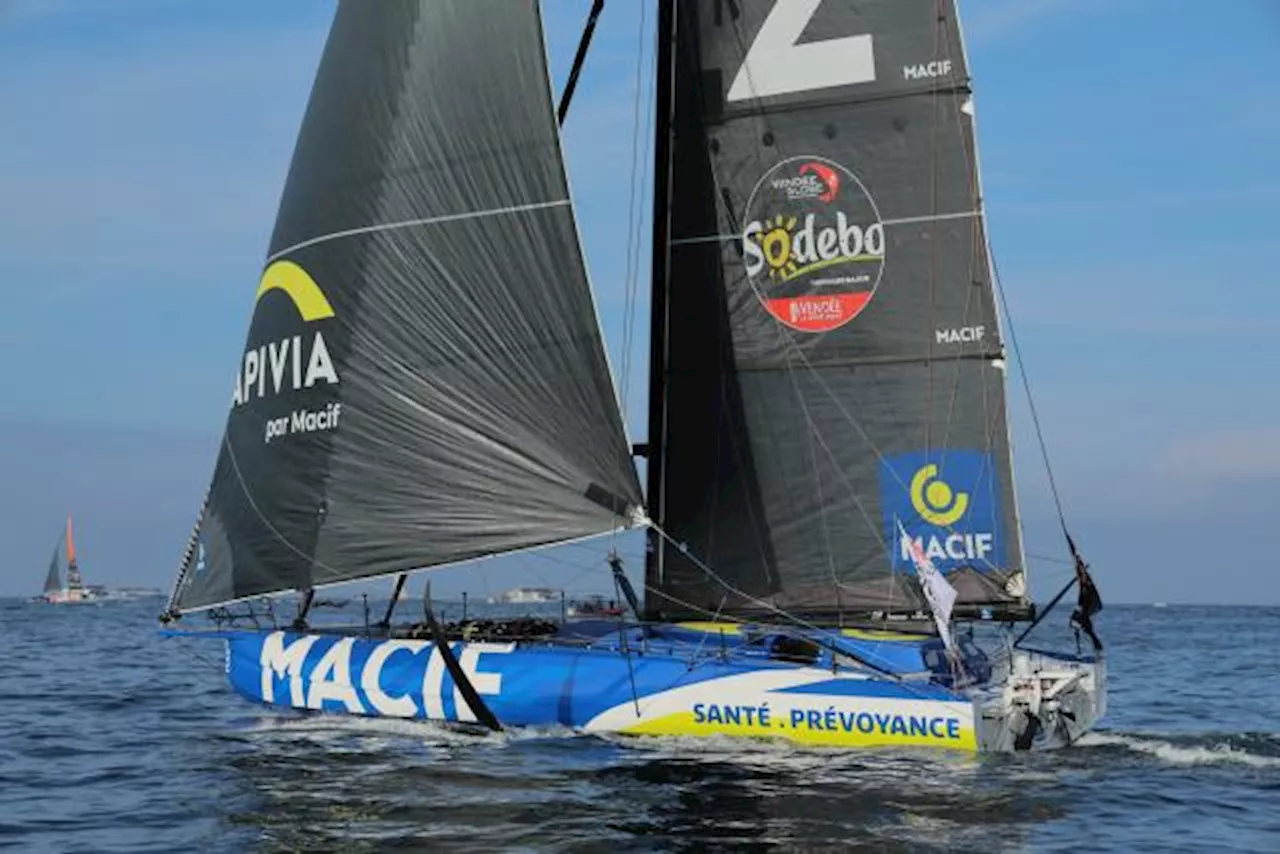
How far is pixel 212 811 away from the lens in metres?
14.5

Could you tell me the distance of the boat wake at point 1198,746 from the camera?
18.4 meters

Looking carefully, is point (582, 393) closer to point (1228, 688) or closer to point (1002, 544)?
point (1002, 544)

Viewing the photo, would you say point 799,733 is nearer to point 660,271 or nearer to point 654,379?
point 654,379

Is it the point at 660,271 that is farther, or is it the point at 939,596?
the point at 660,271

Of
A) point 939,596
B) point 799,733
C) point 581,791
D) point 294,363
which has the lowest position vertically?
point 581,791

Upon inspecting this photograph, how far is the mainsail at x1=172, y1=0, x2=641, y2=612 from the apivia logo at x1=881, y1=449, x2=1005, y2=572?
3.36 metres

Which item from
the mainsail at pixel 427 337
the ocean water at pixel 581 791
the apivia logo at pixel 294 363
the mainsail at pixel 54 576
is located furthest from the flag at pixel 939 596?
the mainsail at pixel 54 576

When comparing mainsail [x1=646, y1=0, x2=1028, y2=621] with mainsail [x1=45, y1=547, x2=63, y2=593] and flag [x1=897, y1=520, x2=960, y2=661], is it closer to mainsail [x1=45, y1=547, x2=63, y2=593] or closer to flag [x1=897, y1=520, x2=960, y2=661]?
flag [x1=897, y1=520, x2=960, y2=661]

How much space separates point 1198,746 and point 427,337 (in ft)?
34.9

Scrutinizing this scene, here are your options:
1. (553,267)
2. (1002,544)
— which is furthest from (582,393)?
(1002,544)

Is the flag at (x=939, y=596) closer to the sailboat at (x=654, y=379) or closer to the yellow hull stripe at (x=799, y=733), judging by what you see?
the sailboat at (x=654, y=379)

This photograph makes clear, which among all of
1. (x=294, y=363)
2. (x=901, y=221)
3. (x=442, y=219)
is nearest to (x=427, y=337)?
(x=442, y=219)

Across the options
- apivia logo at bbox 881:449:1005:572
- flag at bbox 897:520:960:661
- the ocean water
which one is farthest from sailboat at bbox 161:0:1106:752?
the ocean water

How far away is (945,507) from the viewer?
63.5 feet
